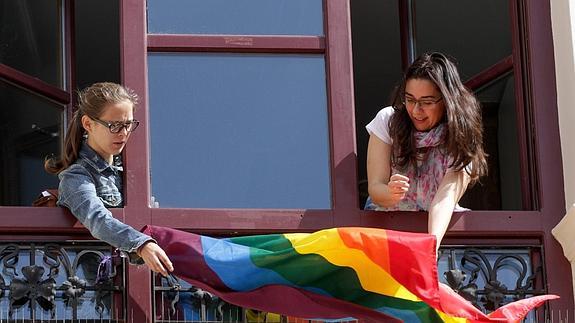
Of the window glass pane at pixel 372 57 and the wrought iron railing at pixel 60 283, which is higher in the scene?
the window glass pane at pixel 372 57

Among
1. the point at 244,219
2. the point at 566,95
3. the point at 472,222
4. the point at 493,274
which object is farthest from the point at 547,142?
the point at 244,219

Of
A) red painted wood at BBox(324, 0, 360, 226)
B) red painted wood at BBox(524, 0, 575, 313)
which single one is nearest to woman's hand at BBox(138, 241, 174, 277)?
red painted wood at BBox(324, 0, 360, 226)

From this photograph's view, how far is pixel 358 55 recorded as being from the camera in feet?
34.1

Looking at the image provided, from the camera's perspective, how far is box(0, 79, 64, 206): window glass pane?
26.8 feet

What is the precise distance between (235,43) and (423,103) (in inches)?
29.2

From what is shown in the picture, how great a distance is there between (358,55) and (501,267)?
3.36m

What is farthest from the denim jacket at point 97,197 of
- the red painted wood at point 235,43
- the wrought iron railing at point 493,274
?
the wrought iron railing at point 493,274

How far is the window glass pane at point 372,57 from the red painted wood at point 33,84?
6.69 feet

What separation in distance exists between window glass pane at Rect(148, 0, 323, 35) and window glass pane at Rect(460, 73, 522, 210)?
3.33 ft

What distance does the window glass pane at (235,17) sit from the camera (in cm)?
730

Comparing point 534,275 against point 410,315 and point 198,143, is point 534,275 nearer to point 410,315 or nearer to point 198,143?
point 410,315

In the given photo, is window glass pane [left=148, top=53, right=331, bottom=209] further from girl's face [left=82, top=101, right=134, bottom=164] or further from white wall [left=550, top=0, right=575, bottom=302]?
white wall [left=550, top=0, right=575, bottom=302]

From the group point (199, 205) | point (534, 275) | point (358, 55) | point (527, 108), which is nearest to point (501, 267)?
point (534, 275)

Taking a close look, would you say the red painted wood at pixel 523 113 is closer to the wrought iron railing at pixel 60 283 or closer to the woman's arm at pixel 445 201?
the woman's arm at pixel 445 201
